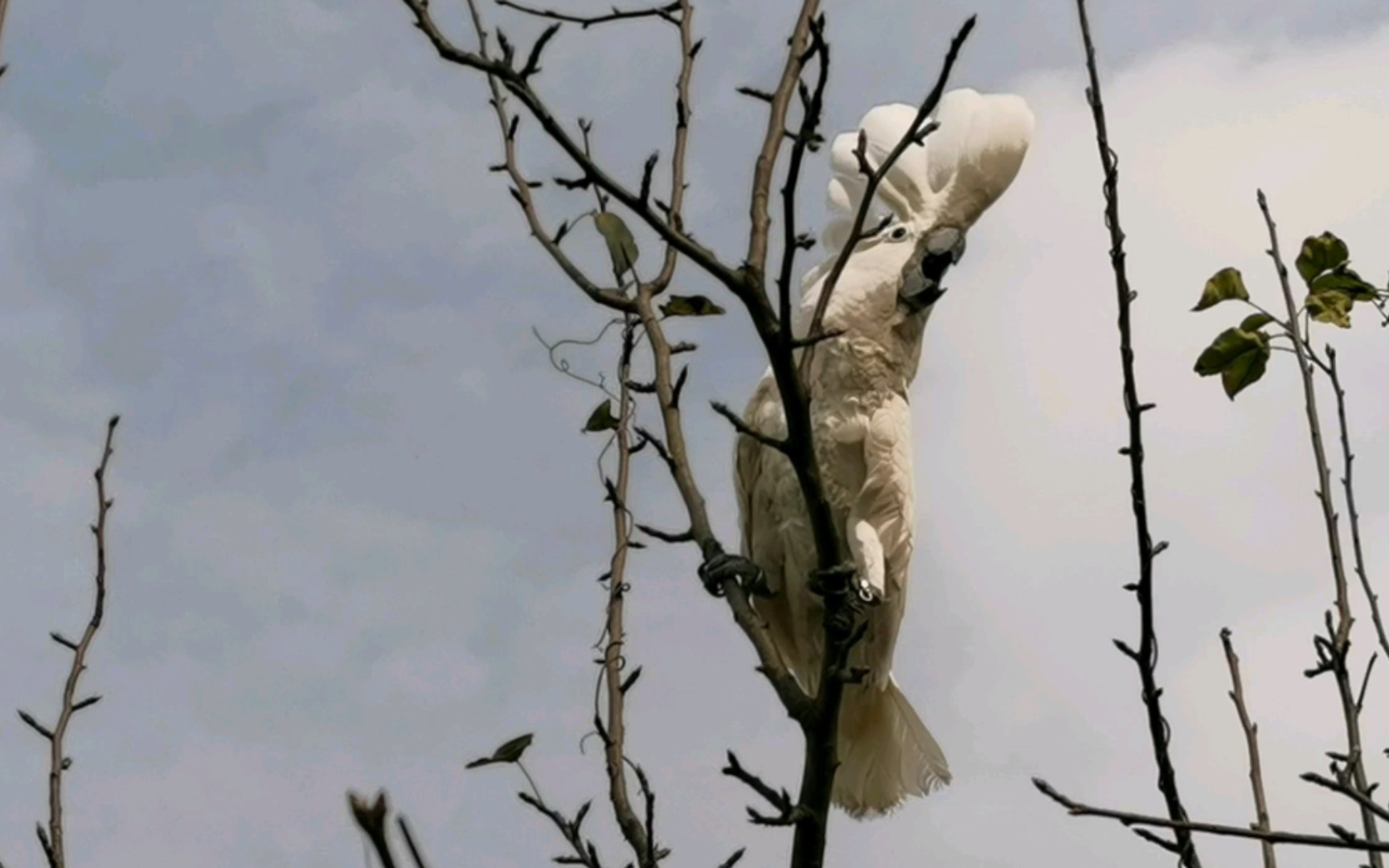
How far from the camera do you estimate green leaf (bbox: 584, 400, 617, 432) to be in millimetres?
3467

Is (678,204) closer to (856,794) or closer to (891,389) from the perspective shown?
(891,389)

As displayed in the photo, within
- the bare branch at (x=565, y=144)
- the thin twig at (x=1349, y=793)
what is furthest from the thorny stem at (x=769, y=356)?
the thin twig at (x=1349, y=793)

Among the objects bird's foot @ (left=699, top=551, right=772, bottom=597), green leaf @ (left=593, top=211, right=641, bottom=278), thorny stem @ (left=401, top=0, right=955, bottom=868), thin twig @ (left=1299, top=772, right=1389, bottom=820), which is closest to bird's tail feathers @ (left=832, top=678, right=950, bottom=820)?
bird's foot @ (left=699, top=551, right=772, bottom=597)

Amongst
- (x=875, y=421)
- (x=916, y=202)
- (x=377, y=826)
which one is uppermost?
(x=916, y=202)

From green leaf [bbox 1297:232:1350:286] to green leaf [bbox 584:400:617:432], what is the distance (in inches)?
52.5

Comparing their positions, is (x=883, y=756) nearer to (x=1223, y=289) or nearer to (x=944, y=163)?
(x=944, y=163)

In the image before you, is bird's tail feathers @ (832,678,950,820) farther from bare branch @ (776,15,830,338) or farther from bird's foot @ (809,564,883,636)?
bare branch @ (776,15,830,338)

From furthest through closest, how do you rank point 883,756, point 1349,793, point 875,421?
point 883,756, point 875,421, point 1349,793

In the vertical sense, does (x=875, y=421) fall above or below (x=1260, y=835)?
above

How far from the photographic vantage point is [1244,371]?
2.72m

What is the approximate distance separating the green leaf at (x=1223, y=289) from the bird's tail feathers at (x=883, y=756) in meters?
2.23

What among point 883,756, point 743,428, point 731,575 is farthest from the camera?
point 883,756

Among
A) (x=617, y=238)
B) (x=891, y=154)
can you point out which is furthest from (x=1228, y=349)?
Result: (x=617, y=238)

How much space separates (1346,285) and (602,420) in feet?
4.63
